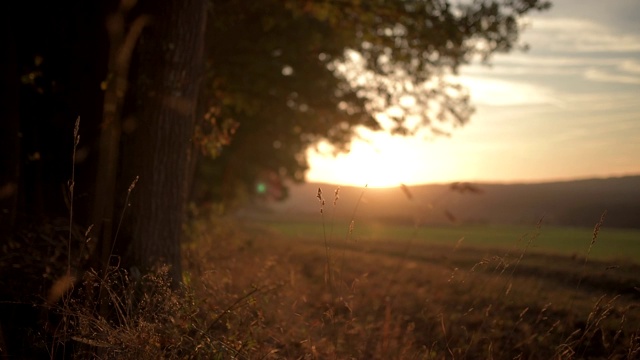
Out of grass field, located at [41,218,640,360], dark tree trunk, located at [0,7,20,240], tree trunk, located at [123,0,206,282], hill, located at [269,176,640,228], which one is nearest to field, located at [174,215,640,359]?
grass field, located at [41,218,640,360]

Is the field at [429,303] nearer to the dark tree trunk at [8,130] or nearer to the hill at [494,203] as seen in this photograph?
the hill at [494,203]

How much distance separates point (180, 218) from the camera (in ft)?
20.8

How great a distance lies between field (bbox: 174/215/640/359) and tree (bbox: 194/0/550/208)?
285cm

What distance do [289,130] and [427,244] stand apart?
5811 mm

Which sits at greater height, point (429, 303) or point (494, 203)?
point (494, 203)

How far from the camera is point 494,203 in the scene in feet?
83.7

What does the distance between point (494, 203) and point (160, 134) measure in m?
21.5

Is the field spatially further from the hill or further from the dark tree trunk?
the dark tree trunk

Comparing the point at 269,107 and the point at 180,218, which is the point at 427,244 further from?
the point at 180,218

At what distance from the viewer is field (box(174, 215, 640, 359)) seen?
430 centimetres

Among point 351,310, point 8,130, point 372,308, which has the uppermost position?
point 8,130

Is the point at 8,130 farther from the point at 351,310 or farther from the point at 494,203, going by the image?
the point at 494,203

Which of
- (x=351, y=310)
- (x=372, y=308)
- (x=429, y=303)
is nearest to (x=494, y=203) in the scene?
(x=429, y=303)

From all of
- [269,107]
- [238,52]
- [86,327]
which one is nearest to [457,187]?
[86,327]
